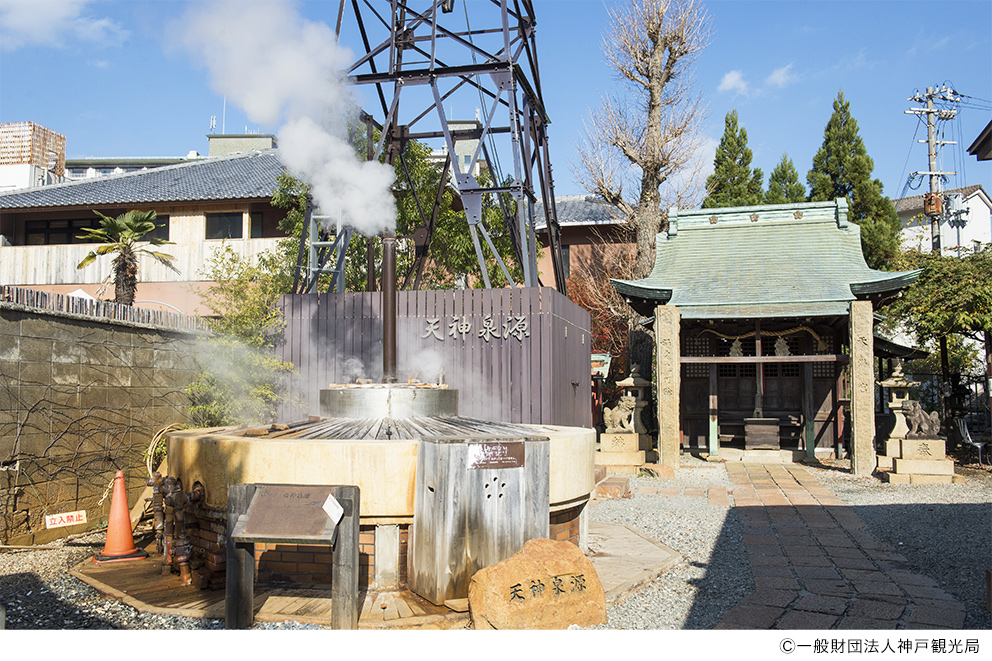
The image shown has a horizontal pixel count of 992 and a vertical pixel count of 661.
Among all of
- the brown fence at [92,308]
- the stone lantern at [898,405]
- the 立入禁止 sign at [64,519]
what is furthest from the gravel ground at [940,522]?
the brown fence at [92,308]

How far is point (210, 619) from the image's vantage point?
15.0 ft

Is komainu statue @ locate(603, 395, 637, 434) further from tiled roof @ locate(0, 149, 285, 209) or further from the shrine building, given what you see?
tiled roof @ locate(0, 149, 285, 209)

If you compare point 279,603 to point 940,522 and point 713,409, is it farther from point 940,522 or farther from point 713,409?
point 713,409

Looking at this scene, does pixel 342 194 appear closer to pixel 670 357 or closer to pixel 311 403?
pixel 311 403

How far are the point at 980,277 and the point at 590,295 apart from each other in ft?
30.2

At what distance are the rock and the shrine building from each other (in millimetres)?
8307

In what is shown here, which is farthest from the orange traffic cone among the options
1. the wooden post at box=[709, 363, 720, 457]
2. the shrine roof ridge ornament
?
the shrine roof ridge ornament

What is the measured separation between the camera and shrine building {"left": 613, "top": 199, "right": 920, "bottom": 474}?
40.9ft

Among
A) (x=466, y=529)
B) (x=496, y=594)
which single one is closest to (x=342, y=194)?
(x=466, y=529)

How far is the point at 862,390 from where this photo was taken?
12.0m

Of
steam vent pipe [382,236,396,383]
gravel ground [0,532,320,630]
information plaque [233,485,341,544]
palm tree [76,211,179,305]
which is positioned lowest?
gravel ground [0,532,320,630]

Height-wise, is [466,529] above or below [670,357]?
below

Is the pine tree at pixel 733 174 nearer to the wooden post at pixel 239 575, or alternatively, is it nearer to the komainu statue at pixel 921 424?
the komainu statue at pixel 921 424
